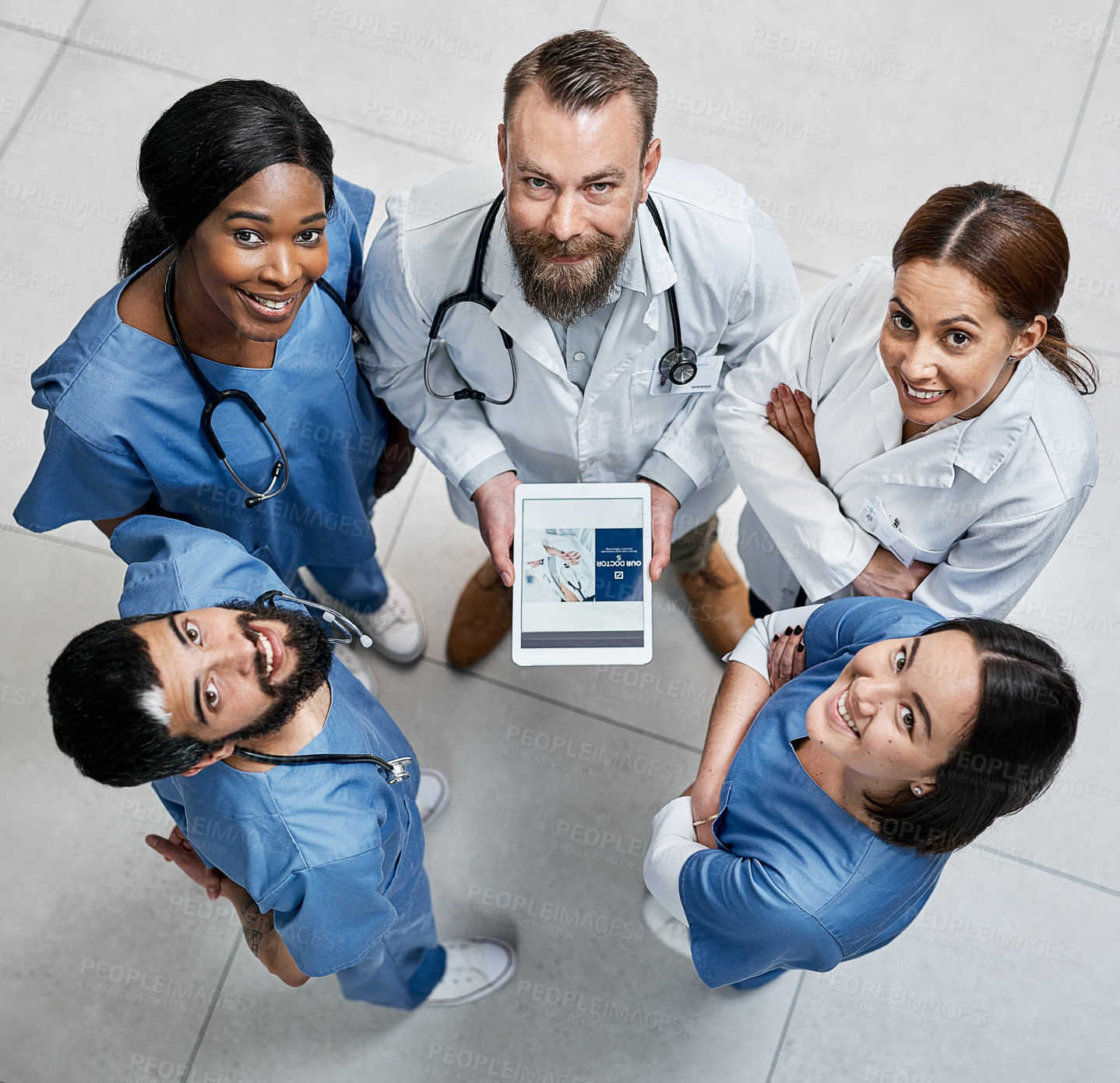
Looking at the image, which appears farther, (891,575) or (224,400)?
(891,575)

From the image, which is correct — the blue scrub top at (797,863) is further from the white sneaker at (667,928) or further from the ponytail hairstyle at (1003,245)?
the white sneaker at (667,928)

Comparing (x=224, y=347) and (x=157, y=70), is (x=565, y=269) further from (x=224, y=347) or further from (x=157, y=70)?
(x=157, y=70)

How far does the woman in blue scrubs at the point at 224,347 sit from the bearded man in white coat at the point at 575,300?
169 millimetres

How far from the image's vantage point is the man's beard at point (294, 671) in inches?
54.7

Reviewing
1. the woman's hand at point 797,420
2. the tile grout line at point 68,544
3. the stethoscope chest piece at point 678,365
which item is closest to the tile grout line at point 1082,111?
the woman's hand at point 797,420

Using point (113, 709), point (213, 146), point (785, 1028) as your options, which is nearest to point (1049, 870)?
point (785, 1028)

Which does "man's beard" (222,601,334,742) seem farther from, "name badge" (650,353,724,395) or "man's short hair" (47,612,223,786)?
"name badge" (650,353,724,395)

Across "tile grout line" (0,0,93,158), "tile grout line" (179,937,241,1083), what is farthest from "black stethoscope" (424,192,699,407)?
"tile grout line" (0,0,93,158)

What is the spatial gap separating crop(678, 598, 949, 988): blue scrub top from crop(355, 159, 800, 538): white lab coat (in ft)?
1.77

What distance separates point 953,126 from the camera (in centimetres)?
290

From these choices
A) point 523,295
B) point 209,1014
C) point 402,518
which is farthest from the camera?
point 402,518

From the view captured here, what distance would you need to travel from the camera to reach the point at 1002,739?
1286 millimetres

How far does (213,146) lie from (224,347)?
0.33m

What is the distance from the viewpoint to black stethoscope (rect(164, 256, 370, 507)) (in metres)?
1.50
